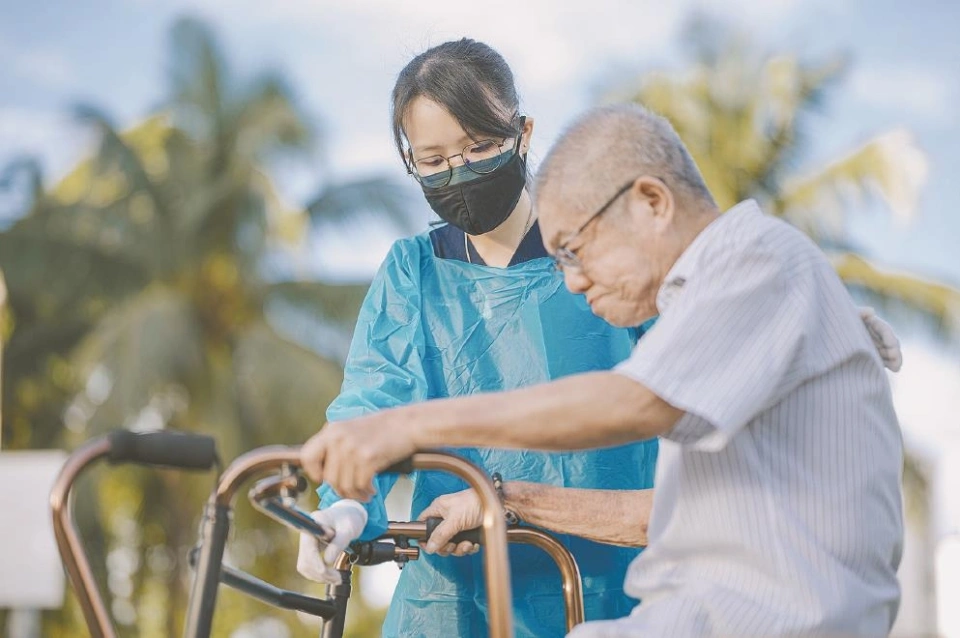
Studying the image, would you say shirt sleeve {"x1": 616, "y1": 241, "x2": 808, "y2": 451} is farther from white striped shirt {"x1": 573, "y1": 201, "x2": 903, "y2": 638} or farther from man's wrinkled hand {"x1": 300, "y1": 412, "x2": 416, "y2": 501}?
man's wrinkled hand {"x1": 300, "y1": 412, "x2": 416, "y2": 501}

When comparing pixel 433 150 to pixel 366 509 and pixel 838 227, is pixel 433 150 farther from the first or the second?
pixel 838 227

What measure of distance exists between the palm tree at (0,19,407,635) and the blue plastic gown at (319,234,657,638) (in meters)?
14.6

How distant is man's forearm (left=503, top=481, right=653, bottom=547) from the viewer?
2.70 meters

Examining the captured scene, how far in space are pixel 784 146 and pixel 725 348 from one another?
15462 millimetres

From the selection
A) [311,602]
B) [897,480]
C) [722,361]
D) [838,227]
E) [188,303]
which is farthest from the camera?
[188,303]

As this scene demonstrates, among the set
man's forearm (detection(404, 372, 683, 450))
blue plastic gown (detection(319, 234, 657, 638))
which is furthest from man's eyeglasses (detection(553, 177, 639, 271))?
blue plastic gown (detection(319, 234, 657, 638))

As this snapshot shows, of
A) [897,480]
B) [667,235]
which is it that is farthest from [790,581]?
[667,235]

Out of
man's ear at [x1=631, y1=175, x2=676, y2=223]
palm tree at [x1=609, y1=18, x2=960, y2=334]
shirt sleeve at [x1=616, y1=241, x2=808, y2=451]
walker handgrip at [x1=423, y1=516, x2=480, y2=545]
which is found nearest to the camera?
shirt sleeve at [x1=616, y1=241, x2=808, y2=451]

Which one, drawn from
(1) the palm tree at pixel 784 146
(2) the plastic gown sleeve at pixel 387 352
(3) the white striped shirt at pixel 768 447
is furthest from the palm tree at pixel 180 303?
(3) the white striped shirt at pixel 768 447

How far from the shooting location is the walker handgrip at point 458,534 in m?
2.53

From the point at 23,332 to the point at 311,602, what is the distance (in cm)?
1842

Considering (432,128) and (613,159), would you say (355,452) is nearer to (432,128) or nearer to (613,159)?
(613,159)

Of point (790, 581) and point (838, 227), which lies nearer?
point (790, 581)

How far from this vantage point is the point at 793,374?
1861 mm
